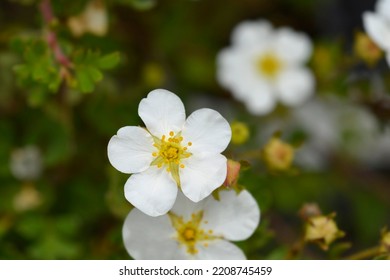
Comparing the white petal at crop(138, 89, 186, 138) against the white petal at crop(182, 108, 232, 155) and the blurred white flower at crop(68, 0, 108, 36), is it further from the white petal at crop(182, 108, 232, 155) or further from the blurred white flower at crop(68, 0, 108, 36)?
the blurred white flower at crop(68, 0, 108, 36)

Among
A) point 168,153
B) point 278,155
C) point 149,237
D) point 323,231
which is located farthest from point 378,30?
point 149,237

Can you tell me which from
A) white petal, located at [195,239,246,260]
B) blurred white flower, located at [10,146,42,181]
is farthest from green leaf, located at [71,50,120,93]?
blurred white flower, located at [10,146,42,181]

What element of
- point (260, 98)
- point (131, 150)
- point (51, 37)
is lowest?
point (131, 150)

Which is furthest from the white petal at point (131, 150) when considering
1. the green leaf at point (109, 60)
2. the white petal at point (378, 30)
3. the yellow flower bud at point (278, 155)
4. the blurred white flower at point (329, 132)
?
the blurred white flower at point (329, 132)

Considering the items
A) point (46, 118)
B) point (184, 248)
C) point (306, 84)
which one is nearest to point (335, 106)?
point (306, 84)

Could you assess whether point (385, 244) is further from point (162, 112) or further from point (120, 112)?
point (120, 112)
